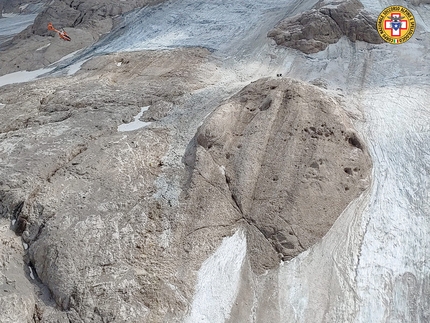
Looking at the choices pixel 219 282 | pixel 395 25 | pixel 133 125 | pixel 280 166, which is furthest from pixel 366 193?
pixel 395 25

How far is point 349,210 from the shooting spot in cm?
835

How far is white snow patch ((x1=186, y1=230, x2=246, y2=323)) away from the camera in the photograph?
7055 millimetres

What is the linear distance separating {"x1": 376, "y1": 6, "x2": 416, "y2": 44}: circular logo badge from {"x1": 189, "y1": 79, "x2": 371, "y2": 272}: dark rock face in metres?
5.36

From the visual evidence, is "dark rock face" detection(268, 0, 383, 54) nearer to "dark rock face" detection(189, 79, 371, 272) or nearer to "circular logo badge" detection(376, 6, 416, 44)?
"circular logo badge" detection(376, 6, 416, 44)

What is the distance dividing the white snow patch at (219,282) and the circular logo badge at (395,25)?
8.69 m

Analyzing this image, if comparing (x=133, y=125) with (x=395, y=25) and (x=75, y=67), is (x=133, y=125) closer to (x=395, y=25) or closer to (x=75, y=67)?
(x=75, y=67)

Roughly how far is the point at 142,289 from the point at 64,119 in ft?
17.0

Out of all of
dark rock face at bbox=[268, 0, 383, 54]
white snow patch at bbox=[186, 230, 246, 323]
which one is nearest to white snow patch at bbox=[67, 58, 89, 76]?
dark rock face at bbox=[268, 0, 383, 54]

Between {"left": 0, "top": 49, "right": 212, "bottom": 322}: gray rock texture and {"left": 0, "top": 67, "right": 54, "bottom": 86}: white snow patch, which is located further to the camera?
{"left": 0, "top": 67, "right": 54, "bottom": 86}: white snow patch

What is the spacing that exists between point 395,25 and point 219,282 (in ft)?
34.1

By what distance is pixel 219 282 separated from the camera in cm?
742

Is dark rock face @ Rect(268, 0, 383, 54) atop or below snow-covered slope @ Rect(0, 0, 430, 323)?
atop

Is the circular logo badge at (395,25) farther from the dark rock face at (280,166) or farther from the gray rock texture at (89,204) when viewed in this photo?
the gray rock texture at (89,204)

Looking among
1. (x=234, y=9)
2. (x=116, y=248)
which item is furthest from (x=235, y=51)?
(x=116, y=248)
